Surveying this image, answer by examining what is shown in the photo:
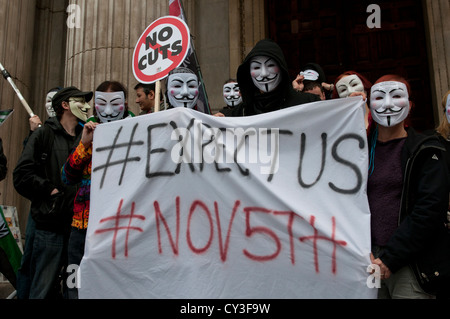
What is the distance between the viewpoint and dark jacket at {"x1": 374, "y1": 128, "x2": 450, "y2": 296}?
291 cm

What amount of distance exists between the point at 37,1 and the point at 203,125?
28.3 ft

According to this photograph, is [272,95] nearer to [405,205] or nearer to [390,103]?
[390,103]

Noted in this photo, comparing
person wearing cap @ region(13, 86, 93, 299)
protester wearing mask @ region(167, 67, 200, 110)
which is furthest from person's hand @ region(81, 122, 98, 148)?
protester wearing mask @ region(167, 67, 200, 110)

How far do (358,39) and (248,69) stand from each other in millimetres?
5528

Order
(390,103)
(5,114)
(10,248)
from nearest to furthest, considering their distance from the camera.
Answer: (390,103), (10,248), (5,114)

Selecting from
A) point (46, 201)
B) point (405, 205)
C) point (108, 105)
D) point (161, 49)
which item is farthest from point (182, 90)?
point (405, 205)

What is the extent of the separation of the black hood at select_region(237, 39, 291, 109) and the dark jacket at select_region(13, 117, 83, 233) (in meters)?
1.52

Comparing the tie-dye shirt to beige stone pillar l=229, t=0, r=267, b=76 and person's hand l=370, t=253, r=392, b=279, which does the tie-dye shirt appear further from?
beige stone pillar l=229, t=0, r=267, b=76

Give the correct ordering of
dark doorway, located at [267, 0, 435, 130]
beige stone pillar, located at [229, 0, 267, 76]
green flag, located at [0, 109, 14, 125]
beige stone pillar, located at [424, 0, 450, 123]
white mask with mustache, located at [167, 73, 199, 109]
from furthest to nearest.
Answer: beige stone pillar, located at [229, 0, 267, 76] → dark doorway, located at [267, 0, 435, 130] → beige stone pillar, located at [424, 0, 450, 123] → green flag, located at [0, 109, 14, 125] → white mask with mustache, located at [167, 73, 199, 109]

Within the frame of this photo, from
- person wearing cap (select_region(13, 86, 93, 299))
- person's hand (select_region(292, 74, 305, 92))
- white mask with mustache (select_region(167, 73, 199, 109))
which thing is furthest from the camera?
person's hand (select_region(292, 74, 305, 92))

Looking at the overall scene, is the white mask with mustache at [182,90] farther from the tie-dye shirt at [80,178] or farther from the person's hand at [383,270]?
the person's hand at [383,270]

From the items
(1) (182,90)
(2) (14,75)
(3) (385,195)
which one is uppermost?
(2) (14,75)

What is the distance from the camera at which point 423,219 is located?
2.92m

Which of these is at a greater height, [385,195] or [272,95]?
[272,95]
